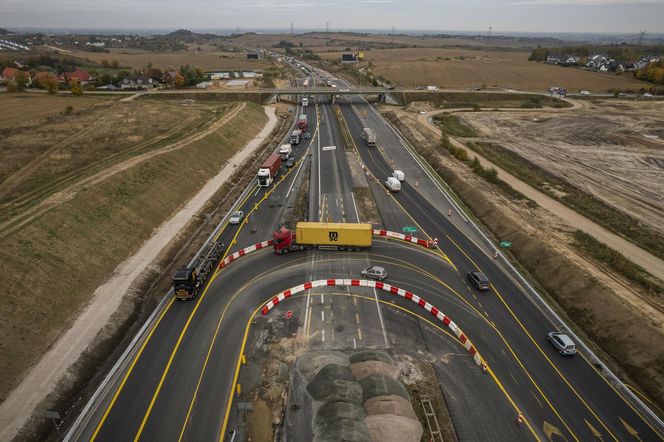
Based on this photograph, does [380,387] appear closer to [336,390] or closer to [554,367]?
[336,390]

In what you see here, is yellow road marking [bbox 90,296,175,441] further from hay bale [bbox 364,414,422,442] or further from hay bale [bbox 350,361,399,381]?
hay bale [bbox 364,414,422,442]

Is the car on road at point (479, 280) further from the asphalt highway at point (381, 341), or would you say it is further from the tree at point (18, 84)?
the tree at point (18, 84)

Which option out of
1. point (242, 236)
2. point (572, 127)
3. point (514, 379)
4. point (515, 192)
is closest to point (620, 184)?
point (515, 192)

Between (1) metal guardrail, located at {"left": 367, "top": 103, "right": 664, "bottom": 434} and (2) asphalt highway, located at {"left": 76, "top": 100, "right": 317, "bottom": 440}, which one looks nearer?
(2) asphalt highway, located at {"left": 76, "top": 100, "right": 317, "bottom": 440}

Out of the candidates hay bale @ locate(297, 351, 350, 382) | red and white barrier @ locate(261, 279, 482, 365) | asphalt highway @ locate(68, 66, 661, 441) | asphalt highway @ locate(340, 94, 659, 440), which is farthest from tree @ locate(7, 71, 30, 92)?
asphalt highway @ locate(340, 94, 659, 440)

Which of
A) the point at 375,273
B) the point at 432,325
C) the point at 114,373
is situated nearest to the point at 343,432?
the point at 432,325

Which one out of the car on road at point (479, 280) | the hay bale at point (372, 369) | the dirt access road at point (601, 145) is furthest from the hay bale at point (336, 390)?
the dirt access road at point (601, 145)
